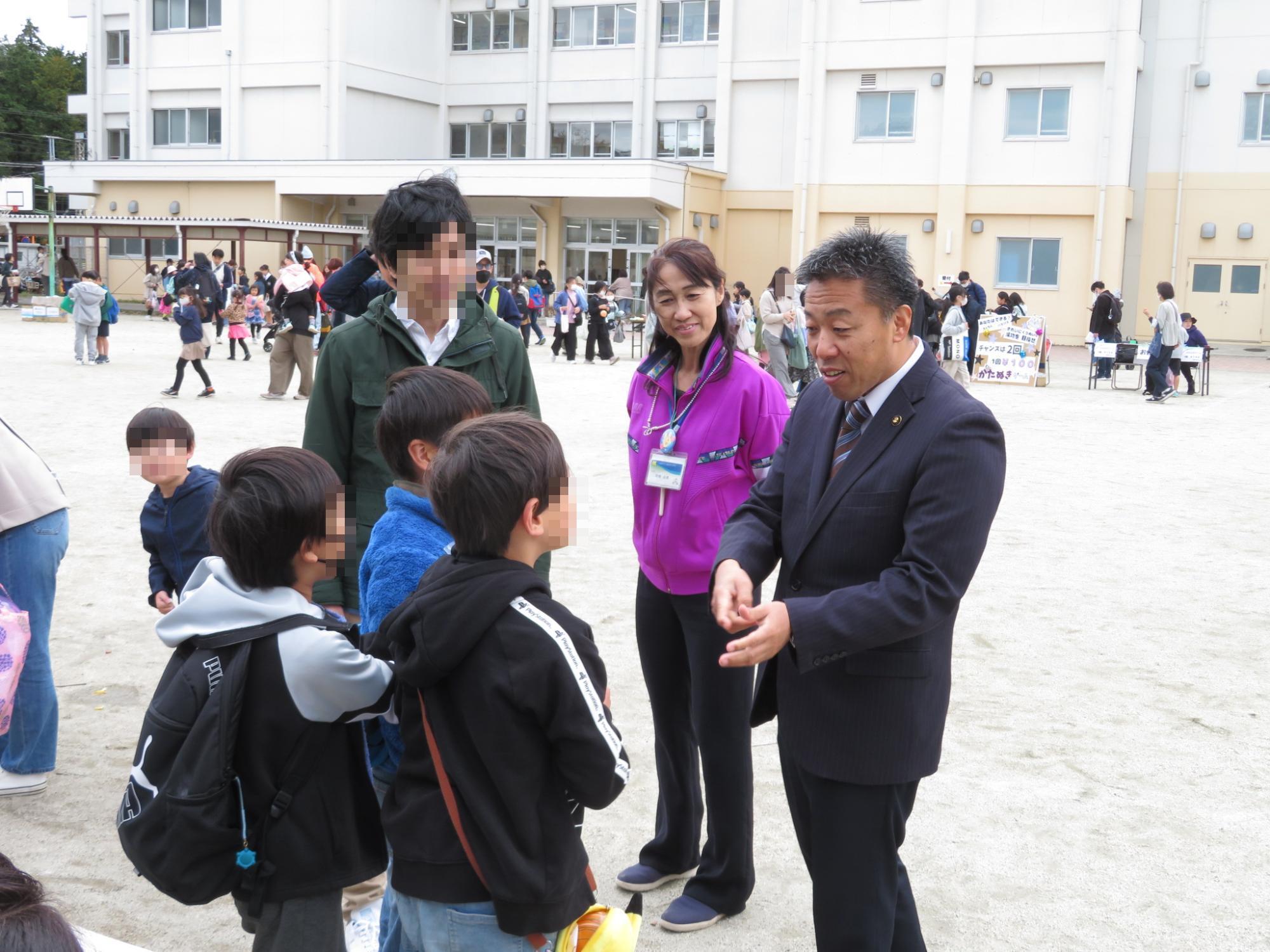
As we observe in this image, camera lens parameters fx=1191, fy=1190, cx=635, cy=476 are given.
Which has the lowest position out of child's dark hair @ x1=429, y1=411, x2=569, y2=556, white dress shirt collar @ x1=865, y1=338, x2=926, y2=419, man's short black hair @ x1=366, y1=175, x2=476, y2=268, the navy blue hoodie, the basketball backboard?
the navy blue hoodie

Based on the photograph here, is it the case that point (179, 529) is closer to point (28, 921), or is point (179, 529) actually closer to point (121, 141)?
point (28, 921)

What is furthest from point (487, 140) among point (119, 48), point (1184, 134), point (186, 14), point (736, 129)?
point (1184, 134)

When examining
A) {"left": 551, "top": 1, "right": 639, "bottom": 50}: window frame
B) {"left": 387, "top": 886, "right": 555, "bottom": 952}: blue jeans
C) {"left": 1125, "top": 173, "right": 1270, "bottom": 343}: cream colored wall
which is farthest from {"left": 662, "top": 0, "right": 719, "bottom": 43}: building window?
{"left": 387, "top": 886, "right": 555, "bottom": 952}: blue jeans

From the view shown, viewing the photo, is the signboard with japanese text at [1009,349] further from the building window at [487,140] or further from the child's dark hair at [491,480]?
the building window at [487,140]

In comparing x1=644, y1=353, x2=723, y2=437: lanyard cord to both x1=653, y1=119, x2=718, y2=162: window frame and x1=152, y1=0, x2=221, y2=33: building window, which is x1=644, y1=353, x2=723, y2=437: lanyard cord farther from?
x1=152, y1=0, x2=221, y2=33: building window

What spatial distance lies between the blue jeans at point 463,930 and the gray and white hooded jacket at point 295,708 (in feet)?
0.84

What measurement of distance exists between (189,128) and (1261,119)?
36.6 meters

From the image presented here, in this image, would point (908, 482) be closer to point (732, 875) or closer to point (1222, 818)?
point (732, 875)

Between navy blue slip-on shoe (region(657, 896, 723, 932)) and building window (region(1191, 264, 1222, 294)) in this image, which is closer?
navy blue slip-on shoe (region(657, 896, 723, 932))

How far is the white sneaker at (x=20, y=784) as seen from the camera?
4371 millimetres

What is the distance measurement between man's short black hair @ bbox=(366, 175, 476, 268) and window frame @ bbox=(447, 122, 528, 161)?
4255 centimetres

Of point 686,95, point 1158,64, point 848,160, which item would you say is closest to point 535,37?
point 686,95

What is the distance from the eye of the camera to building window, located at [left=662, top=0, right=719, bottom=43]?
41.5 metres

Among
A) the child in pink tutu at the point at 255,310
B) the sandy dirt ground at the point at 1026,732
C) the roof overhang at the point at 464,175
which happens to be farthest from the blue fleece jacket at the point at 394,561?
the roof overhang at the point at 464,175
